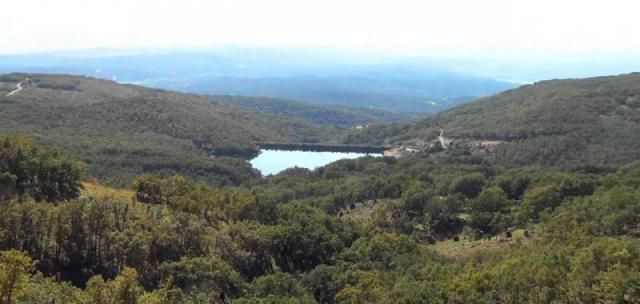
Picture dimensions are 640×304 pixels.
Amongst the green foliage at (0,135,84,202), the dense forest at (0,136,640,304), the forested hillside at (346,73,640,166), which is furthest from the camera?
the forested hillside at (346,73,640,166)

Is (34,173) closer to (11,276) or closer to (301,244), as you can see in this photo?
(301,244)

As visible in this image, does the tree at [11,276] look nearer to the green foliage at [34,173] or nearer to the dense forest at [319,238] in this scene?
the dense forest at [319,238]

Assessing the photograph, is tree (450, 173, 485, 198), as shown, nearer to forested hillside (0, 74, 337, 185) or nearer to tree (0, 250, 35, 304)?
forested hillside (0, 74, 337, 185)

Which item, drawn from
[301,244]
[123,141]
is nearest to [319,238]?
[301,244]

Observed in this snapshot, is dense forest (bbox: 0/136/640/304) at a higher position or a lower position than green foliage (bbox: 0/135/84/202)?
lower

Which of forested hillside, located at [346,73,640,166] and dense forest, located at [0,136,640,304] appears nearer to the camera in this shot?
dense forest, located at [0,136,640,304]

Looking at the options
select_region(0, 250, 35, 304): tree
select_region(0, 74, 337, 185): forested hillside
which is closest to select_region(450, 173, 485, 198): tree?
select_region(0, 74, 337, 185): forested hillside

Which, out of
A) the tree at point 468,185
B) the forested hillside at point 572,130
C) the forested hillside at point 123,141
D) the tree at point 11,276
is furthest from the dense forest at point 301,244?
the forested hillside at point 572,130

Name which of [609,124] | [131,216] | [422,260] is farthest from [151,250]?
[609,124]

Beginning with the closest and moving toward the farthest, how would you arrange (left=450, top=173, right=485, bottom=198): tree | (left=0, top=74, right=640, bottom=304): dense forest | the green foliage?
1. (left=0, top=74, right=640, bottom=304): dense forest
2. the green foliage
3. (left=450, top=173, right=485, bottom=198): tree
